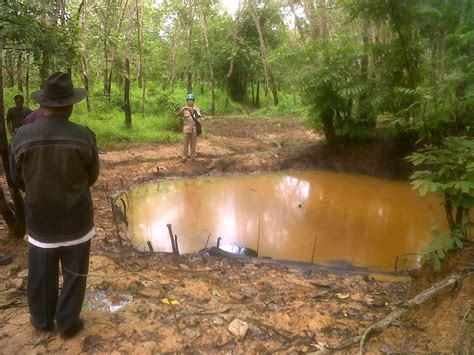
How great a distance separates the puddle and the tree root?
190 cm

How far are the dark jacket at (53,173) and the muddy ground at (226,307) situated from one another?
35.7 inches

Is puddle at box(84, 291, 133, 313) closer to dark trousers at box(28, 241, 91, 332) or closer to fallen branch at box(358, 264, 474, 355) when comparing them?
dark trousers at box(28, 241, 91, 332)

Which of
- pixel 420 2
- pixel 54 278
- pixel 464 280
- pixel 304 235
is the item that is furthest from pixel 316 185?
pixel 54 278

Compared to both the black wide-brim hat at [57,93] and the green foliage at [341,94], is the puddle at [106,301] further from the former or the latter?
the green foliage at [341,94]

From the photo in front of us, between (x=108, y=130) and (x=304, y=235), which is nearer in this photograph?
(x=304, y=235)

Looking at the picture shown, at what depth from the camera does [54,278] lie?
2.96m

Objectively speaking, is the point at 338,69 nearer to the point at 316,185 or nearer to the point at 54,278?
the point at 316,185

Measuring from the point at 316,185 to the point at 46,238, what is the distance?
754 centimetres

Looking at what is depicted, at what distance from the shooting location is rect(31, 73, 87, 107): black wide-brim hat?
2768 millimetres

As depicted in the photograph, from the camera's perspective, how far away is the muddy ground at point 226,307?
300cm

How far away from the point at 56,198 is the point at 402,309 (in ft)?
8.81

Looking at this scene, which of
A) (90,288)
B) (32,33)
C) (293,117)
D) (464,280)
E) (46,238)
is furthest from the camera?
(293,117)

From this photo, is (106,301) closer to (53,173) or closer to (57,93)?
(53,173)

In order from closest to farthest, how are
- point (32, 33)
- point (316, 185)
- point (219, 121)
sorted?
point (32, 33), point (316, 185), point (219, 121)
